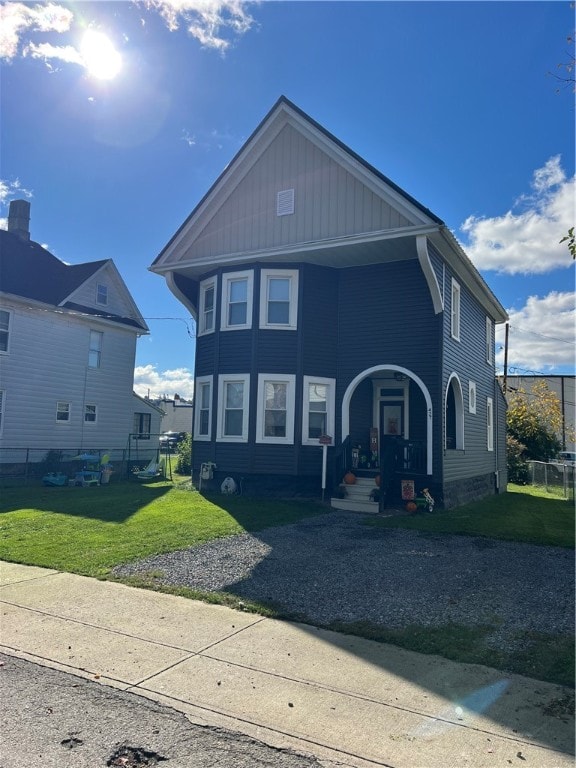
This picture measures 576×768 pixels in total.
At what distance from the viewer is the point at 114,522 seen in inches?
429

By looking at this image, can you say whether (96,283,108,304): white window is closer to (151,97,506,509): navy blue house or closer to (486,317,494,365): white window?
(151,97,506,509): navy blue house

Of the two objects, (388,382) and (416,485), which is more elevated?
(388,382)

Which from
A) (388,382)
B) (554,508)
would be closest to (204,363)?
(388,382)

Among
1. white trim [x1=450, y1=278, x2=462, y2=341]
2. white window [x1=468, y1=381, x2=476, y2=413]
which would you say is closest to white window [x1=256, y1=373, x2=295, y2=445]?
white trim [x1=450, y1=278, x2=462, y2=341]

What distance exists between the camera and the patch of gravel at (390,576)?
19.1 feet

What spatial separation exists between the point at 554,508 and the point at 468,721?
13.4 metres

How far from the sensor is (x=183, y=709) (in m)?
3.80

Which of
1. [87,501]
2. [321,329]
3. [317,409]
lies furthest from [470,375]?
[87,501]

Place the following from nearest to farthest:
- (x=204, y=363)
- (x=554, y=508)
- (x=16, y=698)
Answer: (x=16, y=698) → (x=554, y=508) → (x=204, y=363)

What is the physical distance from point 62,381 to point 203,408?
9.07 meters

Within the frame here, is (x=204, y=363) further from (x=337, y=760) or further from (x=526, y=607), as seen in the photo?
(x=337, y=760)

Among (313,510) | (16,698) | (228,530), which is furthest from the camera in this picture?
(313,510)

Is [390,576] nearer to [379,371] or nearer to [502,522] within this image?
[502,522]

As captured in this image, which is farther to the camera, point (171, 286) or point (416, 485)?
point (171, 286)
